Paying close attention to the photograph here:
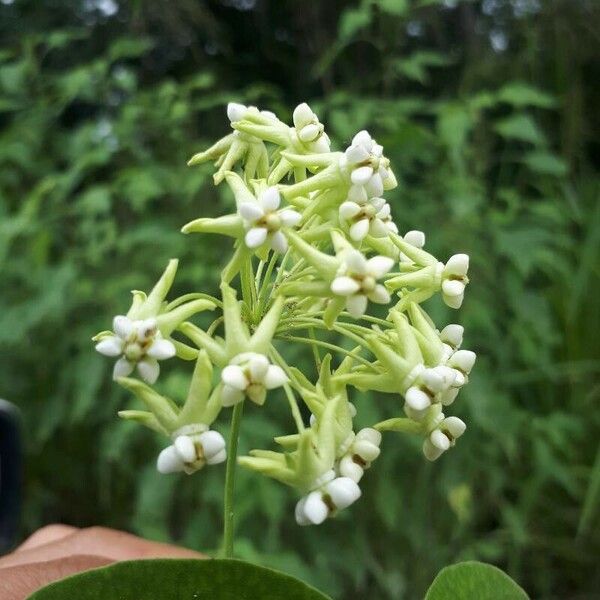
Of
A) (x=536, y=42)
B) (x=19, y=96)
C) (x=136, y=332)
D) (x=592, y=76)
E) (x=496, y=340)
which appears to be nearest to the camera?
(x=136, y=332)

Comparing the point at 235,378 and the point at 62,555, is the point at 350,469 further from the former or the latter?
the point at 62,555

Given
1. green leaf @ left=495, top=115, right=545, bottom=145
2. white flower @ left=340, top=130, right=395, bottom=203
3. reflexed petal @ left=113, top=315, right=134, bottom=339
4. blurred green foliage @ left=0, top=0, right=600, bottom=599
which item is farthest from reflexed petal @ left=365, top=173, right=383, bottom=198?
→ green leaf @ left=495, top=115, right=545, bottom=145

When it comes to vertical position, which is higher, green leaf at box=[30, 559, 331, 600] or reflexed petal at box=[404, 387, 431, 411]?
reflexed petal at box=[404, 387, 431, 411]

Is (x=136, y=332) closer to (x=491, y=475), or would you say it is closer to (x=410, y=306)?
(x=410, y=306)

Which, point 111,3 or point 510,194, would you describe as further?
point 111,3

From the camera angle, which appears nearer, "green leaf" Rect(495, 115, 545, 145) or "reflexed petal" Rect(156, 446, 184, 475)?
"reflexed petal" Rect(156, 446, 184, 475)

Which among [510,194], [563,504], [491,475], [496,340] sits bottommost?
[563,504]

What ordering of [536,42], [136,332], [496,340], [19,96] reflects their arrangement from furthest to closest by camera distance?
1. [536,42]
2. [19,96]
3. [496,340]
4. [136,332]

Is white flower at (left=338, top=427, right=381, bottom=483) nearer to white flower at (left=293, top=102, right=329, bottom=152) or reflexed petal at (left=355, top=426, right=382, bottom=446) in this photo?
reflexed petal at (left=355, top=426, right=382, bottom=446)

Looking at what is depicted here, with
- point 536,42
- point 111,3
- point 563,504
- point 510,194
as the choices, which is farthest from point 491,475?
point 111,3
